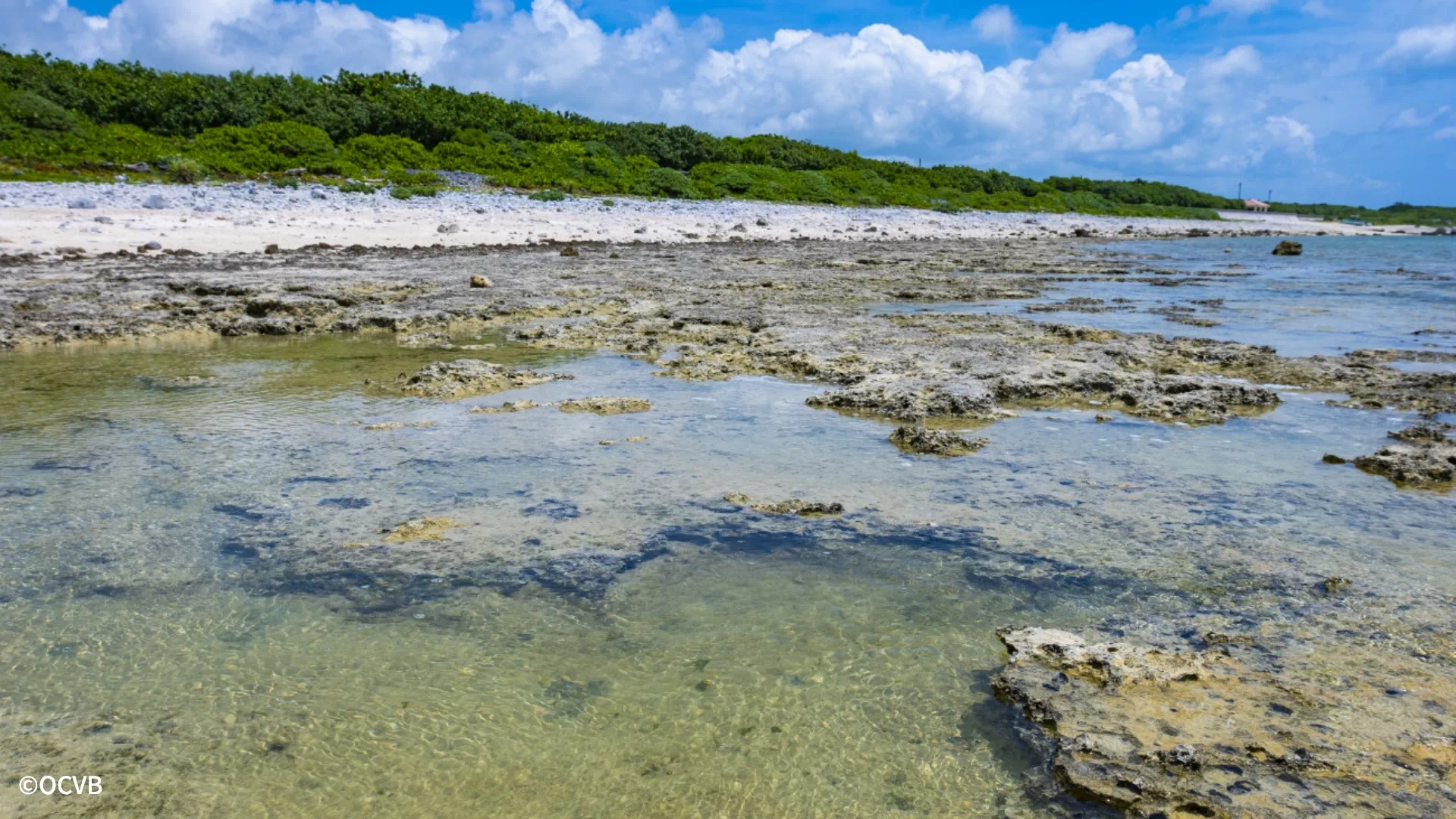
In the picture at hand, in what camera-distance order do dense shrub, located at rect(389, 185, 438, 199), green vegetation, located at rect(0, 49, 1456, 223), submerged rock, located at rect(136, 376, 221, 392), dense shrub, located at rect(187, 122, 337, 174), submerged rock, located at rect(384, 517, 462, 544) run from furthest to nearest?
dense shrub, located at rect(187, 122, 337, 174) → green vegetation, located at rect(0, 49, 1456, 223) → dense shrub, located at rect(389, 185, 438, 199) → submerged rock, located at rect(136, 376, 221, 392) → submerged rock, located at rect(384, 517, 462, 544)

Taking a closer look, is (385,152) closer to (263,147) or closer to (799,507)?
(263,147)

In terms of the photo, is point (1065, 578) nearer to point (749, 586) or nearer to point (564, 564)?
point (749, 586)

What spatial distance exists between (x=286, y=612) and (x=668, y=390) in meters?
3.40

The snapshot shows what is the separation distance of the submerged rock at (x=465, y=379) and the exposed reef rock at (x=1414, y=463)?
190 inches

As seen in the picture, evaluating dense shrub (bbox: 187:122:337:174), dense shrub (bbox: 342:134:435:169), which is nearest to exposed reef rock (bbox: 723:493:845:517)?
dense shrub (bbox: 187:122:337:174)

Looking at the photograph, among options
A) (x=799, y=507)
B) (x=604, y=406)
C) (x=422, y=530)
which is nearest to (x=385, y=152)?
(x=604, y=406)

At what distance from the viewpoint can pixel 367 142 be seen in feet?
98.3

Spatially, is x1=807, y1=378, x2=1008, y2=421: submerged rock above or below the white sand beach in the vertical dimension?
below

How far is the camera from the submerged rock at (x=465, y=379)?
226 inches

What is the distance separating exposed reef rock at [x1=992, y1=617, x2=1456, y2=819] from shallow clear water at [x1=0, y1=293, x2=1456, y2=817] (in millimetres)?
183

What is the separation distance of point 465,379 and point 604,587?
3.32 metres

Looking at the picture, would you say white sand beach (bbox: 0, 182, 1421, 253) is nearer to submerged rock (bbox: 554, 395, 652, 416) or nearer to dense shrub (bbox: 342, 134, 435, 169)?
dense shrub (bbox: 342, 134, 435, 169)

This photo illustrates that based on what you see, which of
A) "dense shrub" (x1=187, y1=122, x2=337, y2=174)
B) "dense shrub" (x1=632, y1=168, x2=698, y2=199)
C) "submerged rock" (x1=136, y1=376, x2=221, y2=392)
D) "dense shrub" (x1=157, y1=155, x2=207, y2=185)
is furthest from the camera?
"dense shrub" (x1=632, y1=168, x2=698, y2=199)

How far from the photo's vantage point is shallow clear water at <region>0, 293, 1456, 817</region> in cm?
212
